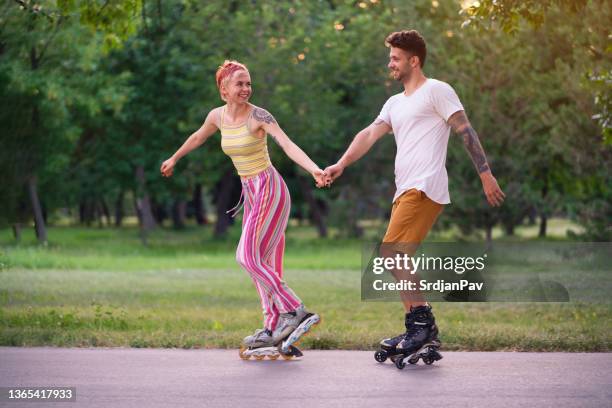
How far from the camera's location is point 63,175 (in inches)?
1662

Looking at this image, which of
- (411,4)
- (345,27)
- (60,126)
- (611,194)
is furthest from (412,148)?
(345,27)

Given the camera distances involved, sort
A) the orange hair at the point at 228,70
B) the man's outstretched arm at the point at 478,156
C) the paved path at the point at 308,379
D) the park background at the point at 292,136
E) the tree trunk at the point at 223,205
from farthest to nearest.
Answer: the tree trunk at the point at 223,205 < the park background at the point at 292,136 < the orange hair at the point at 228,70 < the man's outstretched arm at the point at 478,156 < the paved path at the point at 308,379

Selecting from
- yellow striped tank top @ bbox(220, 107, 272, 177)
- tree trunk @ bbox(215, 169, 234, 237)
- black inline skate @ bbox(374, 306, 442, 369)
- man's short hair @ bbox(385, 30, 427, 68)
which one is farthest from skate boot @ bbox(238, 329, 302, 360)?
tree trunk @ bbox(215, 169, 234, 237)

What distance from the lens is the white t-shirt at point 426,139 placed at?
24.2 feet

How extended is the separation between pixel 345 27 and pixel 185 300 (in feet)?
86.2

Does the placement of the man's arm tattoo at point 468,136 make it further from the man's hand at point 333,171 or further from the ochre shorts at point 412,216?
the man's hand at point 333,171

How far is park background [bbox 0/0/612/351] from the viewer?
11.4 meters

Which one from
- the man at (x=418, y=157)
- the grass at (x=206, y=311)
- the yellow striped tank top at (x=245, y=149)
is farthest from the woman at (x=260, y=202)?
the grass at (x=206, y=311)

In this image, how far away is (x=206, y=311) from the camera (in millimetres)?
13281

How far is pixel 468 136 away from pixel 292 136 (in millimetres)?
27628

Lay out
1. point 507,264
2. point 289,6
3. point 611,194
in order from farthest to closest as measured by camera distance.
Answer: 1. point 289,6
2. point 507,264
3. point 611,194

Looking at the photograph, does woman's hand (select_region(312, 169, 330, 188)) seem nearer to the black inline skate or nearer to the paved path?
the black inline skate

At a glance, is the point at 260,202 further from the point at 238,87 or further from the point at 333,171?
the point at 238,87

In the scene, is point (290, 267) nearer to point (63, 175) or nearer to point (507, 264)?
point (507, 264)
